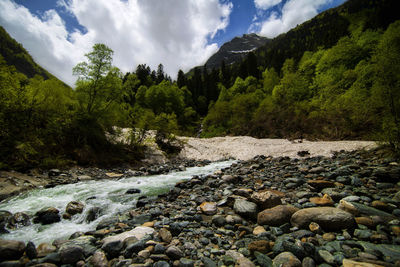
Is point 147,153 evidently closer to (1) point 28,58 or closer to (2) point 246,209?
(2) point 246,209

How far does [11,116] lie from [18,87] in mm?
1532

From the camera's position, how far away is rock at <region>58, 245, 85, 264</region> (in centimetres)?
269

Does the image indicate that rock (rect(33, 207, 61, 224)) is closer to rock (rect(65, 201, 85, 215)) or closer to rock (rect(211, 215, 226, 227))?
rock (rect(65, 201, 85, 215))

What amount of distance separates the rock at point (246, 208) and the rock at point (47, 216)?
17.1 ft

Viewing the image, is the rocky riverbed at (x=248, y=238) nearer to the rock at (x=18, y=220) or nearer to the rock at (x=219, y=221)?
the rock at (x=219, y=221)

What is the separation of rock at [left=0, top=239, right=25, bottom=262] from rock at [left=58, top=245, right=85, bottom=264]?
2.40ft

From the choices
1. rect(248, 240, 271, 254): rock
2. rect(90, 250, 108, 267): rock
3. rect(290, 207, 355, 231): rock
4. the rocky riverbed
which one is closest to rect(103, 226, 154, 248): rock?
the rocky riverbed

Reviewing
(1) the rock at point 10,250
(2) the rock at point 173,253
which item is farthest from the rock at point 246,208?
(1) the rock at point 10,250

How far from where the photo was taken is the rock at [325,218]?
3.09 m

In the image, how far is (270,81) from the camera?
4791 cm

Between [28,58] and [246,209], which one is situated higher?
[28,58]

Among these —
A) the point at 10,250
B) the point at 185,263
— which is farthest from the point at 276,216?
the point at 10,250

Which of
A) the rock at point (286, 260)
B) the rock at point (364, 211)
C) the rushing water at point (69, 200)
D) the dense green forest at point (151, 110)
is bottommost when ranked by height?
the rushing water at point (69, 200)

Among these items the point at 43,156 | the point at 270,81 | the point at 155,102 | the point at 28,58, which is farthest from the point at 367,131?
the point at 28,58
